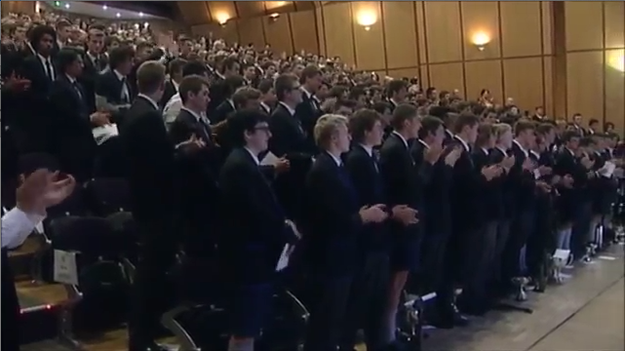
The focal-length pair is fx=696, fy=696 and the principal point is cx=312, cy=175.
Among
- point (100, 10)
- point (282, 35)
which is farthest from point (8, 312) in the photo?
point (100, 10)

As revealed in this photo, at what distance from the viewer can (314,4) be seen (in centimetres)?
1279

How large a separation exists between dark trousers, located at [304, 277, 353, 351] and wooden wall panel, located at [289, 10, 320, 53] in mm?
10267

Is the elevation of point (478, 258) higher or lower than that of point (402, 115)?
lower

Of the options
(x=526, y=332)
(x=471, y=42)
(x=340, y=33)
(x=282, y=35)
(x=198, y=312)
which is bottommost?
(x=526, y=332)

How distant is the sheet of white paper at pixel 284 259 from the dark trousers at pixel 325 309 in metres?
0.22

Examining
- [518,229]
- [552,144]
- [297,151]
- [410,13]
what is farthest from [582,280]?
[410,13]

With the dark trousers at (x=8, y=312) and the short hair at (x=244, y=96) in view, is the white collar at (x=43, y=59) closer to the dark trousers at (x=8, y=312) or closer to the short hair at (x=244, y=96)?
the short hair at (x=244, y=96)

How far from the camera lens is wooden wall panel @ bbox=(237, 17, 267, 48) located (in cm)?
1332

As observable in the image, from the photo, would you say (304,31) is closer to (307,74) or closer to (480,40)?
(480,40)

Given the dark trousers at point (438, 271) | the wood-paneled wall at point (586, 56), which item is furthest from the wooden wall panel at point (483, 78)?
the dark trousers at point (438, 271)

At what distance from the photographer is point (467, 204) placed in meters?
3.96

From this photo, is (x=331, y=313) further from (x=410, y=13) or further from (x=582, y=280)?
(x=410, y=13)

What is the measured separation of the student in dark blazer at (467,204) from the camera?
3.92 meters

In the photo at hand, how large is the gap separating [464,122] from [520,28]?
718cm
